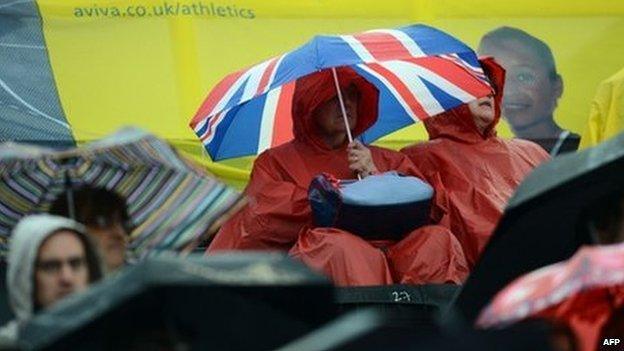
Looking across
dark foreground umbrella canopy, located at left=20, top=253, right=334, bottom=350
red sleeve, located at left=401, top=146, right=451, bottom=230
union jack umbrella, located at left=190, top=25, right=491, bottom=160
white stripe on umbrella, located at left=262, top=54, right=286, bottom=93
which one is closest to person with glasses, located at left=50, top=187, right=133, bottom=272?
dark foreground umbrella canopy, located at left=20, top=253, right=334, bottom=350

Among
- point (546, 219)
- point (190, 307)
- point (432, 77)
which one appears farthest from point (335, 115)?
point (190, 307)

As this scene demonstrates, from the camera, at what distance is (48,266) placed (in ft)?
26.9

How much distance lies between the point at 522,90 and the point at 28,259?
20.8ft

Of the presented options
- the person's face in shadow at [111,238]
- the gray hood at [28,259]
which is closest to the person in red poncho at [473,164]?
the person's face in shadow at [111,238]

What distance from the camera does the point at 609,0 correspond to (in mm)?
14328

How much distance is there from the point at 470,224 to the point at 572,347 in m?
4.40

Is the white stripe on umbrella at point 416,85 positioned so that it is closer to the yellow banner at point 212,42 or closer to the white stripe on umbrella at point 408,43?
the white stripe on umbrella at point 408,43

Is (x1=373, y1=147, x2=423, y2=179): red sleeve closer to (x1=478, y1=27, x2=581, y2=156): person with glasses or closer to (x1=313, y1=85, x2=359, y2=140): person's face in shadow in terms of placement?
(x1=313, y1=85, x2=359, y2=140): person's face in shadow

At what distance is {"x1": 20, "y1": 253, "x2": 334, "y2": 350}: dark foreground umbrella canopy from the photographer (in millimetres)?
7223

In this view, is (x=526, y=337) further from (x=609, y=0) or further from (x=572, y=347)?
(x=609, y=0)

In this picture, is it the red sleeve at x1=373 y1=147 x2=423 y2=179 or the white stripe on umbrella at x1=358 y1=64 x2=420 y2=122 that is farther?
the white stripe on umbrella at x1=358 y1=64 x2=420 y2=122

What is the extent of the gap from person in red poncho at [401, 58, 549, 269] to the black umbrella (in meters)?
2.25

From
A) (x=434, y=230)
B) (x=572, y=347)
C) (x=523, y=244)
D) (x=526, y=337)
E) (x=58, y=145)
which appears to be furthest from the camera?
(x=58, y=145)

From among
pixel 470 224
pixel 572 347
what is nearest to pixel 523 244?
pixel 572 347
